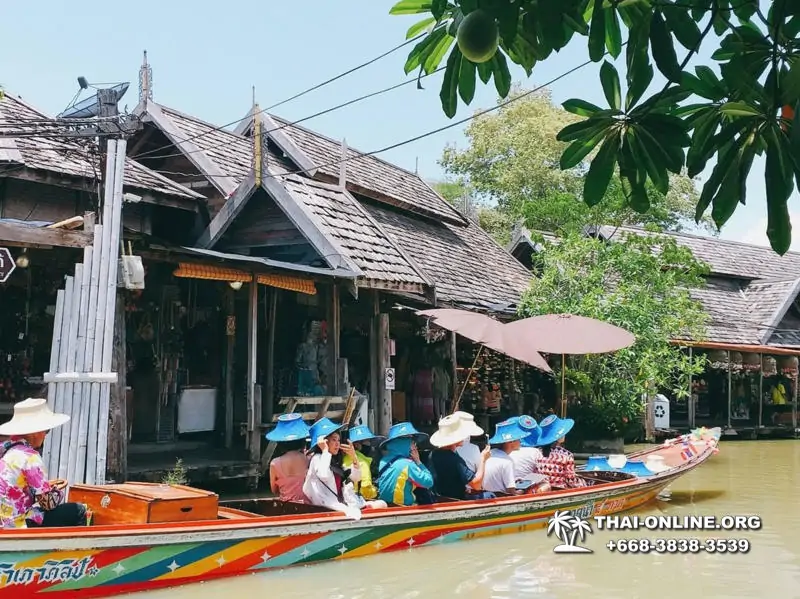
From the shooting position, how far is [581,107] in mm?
2301

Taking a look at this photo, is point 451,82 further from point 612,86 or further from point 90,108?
point 90,108

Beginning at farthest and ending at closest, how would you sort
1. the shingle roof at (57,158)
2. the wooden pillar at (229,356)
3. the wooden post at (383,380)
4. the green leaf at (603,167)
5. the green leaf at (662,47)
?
the wooden post at (383,380) → the wooden pillar at (229,356) → the shingle roof at (57,158) → the green leaf at (603,167) → the green leaf at (662,47)

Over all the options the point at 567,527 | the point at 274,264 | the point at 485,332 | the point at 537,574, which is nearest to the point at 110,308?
the point at 274,264

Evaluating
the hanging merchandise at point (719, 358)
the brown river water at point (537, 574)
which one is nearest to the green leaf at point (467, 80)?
the brown river water at point (537, 574)

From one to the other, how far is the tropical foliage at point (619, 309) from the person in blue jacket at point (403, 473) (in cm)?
676

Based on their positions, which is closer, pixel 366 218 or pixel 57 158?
pixel 57 158

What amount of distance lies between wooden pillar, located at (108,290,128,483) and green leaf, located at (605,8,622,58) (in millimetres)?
6457

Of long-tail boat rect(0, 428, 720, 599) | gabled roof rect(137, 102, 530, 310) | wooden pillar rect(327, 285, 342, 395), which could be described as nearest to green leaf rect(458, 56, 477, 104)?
long-tail boat rect(0, 428, 720, 599)

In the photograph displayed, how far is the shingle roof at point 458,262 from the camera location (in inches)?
536

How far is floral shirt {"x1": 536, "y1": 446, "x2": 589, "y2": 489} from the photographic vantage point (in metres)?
8.97

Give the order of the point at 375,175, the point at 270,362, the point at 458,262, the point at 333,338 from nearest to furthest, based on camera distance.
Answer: the point at 333,338 < the point at 270,362 < the point at 458,262 < the point at 375,175

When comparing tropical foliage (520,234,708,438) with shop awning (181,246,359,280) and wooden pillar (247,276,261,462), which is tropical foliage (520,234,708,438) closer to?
shop awning (181,246,359,280)

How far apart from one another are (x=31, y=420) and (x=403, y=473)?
3.22 metres

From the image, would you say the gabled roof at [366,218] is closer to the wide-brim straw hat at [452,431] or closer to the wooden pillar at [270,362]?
the wooden pillar at [270,362]
